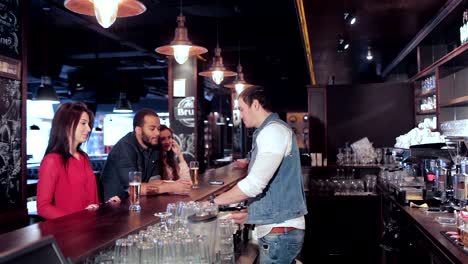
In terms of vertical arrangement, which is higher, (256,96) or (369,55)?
(369,55)

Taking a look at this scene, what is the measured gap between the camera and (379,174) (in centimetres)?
611

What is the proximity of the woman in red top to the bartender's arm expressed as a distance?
32.7 inches

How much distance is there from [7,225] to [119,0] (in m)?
2.31

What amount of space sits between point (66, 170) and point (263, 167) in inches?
47.5

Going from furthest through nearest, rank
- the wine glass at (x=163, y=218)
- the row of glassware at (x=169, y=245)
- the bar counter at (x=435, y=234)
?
1. the bar counter at (x=435, y=234)
2. the wine glass at (x=163, y=218)
3. the row of glassware at (x=169, y=245)

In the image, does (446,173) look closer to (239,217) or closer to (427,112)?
(239,217)

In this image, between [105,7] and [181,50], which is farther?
[181,50]

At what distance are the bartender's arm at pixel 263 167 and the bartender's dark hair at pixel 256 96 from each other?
0.26 meters

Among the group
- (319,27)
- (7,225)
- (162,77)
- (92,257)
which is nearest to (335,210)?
(319,27)

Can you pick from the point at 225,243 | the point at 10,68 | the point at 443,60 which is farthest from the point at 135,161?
the point at 443,60

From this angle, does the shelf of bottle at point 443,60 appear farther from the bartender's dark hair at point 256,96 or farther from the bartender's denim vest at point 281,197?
the bartender's denim vest at point 281,197

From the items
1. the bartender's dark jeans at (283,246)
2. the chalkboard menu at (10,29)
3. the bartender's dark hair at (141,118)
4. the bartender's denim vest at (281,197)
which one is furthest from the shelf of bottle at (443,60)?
the chalkboard menu at (10,29)

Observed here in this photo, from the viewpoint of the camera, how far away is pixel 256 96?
289 centimetres

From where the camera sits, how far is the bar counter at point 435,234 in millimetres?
2203
